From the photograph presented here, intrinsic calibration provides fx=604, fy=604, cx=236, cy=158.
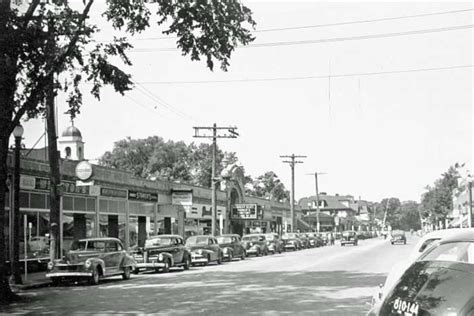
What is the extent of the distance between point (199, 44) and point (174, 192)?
2746cm

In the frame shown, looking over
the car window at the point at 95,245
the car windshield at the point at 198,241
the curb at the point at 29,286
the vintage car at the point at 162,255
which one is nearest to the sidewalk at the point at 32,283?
the curb at the point at 29,286

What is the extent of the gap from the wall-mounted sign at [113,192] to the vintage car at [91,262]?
36.2 feet

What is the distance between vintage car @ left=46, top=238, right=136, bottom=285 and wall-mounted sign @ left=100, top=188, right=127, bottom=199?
11.0m

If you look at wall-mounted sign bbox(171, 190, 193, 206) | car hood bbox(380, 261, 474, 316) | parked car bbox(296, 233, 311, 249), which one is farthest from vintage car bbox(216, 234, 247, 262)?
car hood bbox(380, 261, 474, 316)

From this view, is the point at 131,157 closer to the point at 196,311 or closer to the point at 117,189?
the point at 117,189

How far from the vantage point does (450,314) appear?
4629 millimetres

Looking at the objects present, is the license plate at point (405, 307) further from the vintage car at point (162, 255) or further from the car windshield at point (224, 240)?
the car windshield at point (224, 240)

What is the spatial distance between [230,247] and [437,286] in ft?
100

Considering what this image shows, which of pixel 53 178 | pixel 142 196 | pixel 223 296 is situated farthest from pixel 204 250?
pixel 223 296

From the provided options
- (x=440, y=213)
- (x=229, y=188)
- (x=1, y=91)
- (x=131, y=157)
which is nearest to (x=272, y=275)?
(x=1, y=91)

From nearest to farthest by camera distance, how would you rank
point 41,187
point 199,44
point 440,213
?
point 199,44 < point 41,187 < point 440,213

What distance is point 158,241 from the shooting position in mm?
26188

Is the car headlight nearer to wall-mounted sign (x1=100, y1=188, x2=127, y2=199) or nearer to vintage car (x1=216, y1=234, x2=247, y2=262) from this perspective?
wall-mounted sign (x1=100, y1=188, x2=127, y2=199)

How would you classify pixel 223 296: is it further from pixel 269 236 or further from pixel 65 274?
pixel 269 236
